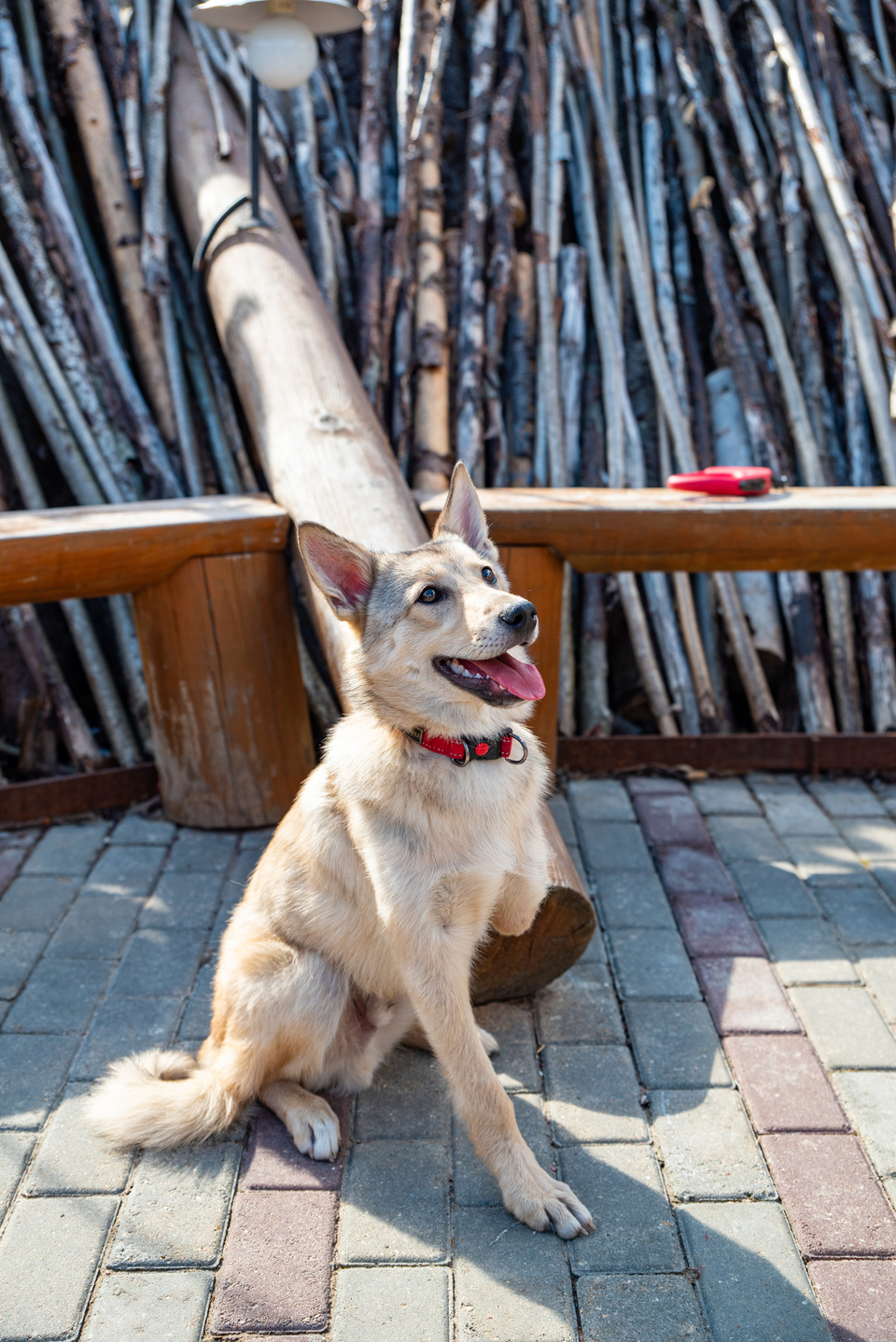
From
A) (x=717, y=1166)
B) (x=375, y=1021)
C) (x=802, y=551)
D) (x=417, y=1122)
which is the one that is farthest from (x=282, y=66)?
(x=717, y=1166)

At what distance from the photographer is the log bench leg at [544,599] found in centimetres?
423

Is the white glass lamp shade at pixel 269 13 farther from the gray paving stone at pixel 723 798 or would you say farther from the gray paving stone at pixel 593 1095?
the gray paving stone at pixel 593 1095

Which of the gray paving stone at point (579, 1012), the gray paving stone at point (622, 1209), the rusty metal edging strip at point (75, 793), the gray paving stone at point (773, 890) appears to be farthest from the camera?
the rusty metal edging strip at point (75, 793)

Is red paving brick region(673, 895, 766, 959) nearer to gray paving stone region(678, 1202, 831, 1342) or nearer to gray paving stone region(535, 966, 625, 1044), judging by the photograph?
gray paving stone region(535, 966, 625, 1044)

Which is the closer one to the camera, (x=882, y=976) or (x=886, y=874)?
(x=882, y=976)

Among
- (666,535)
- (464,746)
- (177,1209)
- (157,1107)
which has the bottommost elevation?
(177,1209)

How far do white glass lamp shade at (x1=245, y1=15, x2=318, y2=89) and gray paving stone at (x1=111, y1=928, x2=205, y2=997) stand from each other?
3575 mm

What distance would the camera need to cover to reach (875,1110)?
9.53ft

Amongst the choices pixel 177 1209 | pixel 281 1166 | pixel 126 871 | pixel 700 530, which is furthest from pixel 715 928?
pixel 126 871

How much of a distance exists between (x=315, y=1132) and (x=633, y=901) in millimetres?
1677

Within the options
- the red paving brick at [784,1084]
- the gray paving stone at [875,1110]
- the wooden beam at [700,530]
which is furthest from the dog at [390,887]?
the wooden beam at [700,530]

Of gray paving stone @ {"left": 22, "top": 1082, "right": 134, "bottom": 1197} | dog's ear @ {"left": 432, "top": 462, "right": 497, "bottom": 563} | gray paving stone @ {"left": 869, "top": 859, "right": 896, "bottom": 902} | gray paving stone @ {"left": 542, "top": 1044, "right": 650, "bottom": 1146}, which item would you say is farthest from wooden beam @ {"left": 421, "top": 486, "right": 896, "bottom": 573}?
gray paving stone @ {"left": 22, "top": 1082, "right": 134, "bottom": 1197}

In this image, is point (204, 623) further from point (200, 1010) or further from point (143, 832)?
point (200, 1010)

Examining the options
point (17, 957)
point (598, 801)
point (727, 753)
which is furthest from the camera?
point (727, 753)
